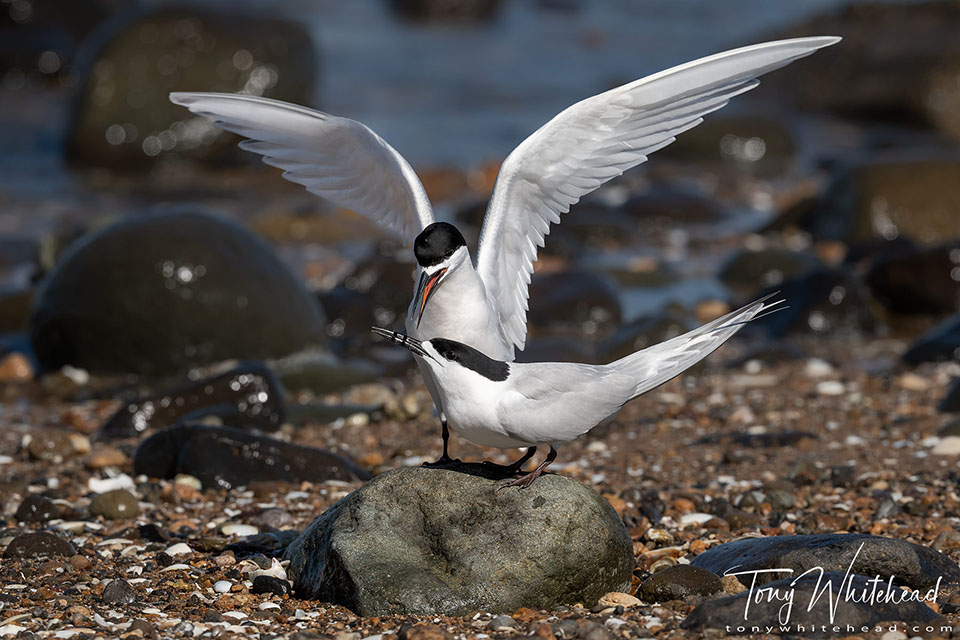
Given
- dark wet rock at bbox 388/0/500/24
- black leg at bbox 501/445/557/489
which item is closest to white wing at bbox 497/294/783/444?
black leg at bbox 501/445/557/489

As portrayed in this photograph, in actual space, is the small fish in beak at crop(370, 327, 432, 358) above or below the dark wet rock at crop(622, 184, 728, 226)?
below

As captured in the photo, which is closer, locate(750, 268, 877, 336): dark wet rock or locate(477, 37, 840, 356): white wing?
locate(477, 37, 840, 356): white wing

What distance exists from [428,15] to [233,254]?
59.8ft

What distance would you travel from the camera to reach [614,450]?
7.09 meters

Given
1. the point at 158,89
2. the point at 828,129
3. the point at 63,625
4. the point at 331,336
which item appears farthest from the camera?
the point at 828,129

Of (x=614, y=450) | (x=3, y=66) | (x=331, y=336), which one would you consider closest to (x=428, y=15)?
(x=3, y=66)

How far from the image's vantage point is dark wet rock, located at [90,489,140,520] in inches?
231

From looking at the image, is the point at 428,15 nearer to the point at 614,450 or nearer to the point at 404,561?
the point at 614,450

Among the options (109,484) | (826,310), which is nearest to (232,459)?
(109,484)

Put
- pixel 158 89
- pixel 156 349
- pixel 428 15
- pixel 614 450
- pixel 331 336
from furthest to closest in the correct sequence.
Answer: pixel 428 15
pixel 158 89
pixel 331 336
pixel 156 349
pixel 614 450

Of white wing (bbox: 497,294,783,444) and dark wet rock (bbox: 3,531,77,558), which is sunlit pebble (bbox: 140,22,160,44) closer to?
dark wet rock (bbox: 3,531,77,558)

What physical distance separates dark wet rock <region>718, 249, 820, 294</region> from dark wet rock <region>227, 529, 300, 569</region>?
6.75 metres

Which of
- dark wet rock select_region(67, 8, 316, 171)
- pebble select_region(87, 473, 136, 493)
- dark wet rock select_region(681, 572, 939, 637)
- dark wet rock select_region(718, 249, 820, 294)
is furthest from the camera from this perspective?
dark wet rock select_region(67, 8, 316, 171)

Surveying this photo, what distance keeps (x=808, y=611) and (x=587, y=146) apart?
231 cm
